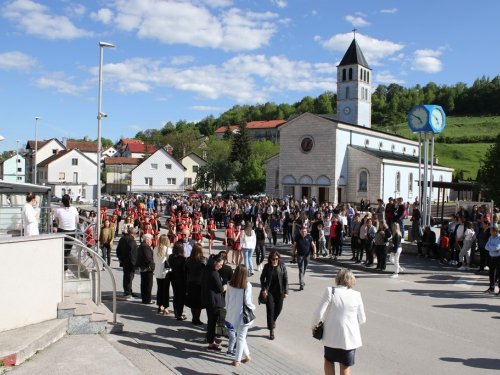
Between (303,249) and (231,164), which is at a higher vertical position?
(231,164)

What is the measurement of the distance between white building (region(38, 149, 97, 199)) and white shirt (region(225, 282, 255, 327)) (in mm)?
61817

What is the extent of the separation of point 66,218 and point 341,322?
8.14 metres

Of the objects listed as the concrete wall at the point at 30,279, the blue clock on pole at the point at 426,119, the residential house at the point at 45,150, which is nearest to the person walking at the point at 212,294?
the concrete wall at the point at 30,279

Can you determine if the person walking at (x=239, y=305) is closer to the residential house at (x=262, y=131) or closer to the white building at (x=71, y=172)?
the white building at (x=71, y=172)

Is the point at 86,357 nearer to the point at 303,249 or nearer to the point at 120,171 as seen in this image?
the point at 303,249

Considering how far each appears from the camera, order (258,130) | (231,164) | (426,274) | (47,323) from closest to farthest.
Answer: (47,323) < (426,274) < (231,164) < (258,130)

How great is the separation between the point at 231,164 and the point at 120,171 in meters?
22.2

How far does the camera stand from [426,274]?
14469mm

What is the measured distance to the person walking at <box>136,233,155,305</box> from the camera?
33.0ft

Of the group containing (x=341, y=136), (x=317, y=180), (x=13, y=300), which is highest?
(x=341, y=136)

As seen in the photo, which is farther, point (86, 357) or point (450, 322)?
point (450, 322)

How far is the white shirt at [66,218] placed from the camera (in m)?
10.9

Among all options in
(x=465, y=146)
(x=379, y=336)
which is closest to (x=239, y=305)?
(x=379, y=336)

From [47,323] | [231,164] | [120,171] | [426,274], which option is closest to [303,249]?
[426,274]
